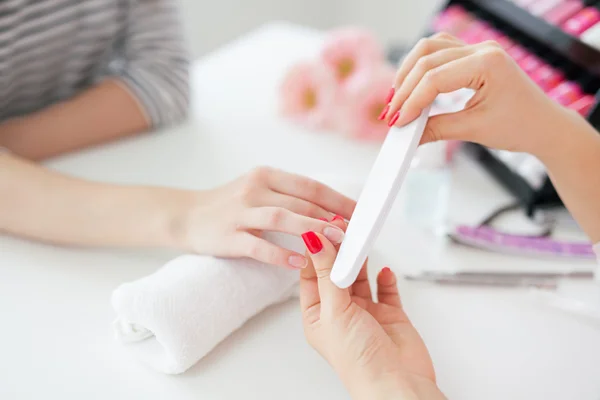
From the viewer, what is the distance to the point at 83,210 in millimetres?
557

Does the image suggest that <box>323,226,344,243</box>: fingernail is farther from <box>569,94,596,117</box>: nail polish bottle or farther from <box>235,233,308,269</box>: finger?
<box>569,94,596,117</box>: nail polish bottle

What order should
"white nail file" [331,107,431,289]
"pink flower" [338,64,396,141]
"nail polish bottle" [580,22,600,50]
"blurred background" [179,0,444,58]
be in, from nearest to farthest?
"white nail file" [331,107,431,289] < "nail polish bottle" [580,22,600,50] < "pink flower" [338,64,396,141] < "blurred background" [179,0,444,58]

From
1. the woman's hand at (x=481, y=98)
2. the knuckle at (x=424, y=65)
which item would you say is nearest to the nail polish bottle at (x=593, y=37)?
the woman's hand at (x=481, y=98)

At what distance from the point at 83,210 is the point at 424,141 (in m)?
0.31

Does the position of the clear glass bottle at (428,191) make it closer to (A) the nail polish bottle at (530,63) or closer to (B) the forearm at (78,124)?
(A) the nail polish bottle at (530,63)

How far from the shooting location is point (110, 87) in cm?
74

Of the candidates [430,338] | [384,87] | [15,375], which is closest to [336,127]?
[384,87]

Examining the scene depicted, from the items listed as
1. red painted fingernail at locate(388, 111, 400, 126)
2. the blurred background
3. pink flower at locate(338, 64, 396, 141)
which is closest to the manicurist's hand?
red painted fingernail at locate(388, 111, 400, 126)

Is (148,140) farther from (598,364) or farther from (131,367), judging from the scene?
(598,364)

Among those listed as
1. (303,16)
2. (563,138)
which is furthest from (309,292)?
(303,16)

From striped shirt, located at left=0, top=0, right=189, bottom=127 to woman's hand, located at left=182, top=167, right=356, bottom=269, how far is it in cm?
29

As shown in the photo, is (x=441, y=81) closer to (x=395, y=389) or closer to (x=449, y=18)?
(x=395, y=389)

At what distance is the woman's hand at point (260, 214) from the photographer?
0.47m

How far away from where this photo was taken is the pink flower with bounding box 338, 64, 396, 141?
0.73 metres
